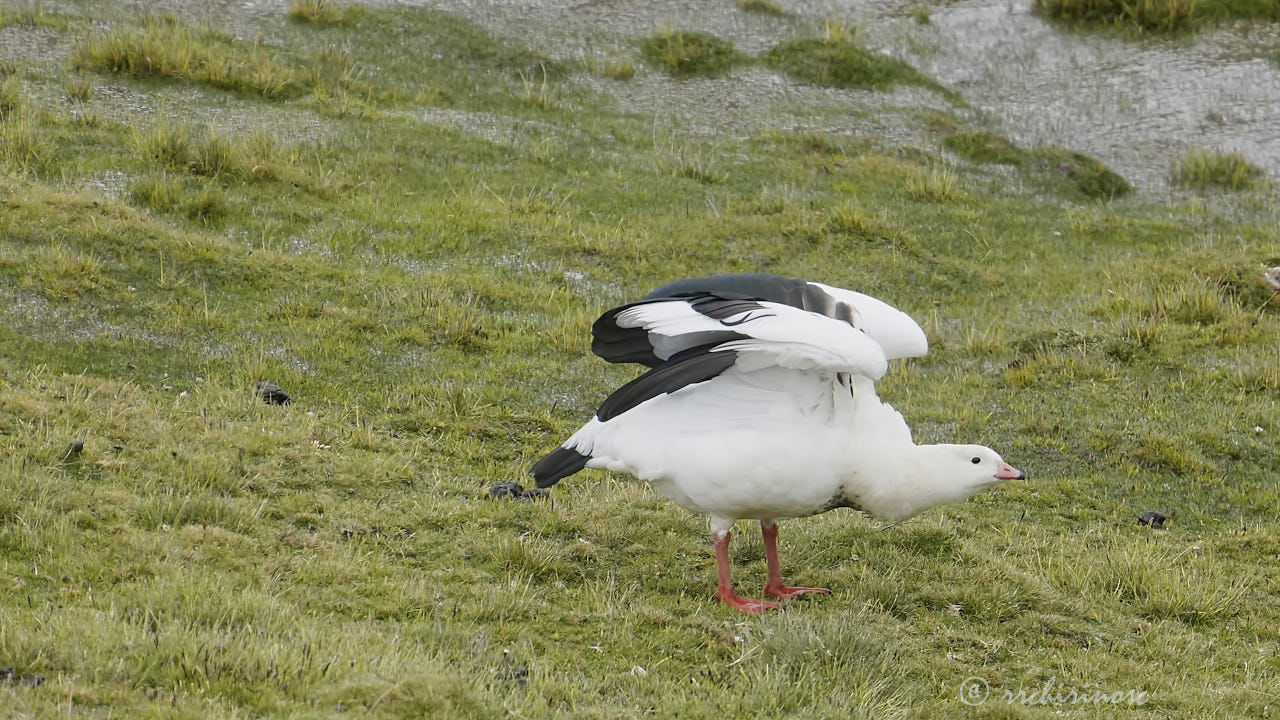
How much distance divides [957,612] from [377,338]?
205 inches

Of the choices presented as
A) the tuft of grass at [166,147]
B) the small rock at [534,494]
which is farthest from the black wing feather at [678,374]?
the tuft of grass at [166,147]

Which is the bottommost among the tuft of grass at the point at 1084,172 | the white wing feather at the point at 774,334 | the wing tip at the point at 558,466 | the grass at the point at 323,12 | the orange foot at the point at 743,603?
the tuft of grass at the point at 1084,172

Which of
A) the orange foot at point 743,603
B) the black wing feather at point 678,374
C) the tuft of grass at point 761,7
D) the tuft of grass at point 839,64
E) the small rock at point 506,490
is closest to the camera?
the black wing feather at point 678,374

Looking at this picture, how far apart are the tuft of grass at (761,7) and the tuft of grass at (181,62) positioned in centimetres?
778

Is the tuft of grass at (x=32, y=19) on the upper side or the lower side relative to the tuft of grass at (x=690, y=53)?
upper

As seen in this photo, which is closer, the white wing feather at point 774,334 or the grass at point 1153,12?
the white wing feather at point 774,334

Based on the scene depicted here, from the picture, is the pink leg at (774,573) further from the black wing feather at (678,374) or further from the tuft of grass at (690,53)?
the tuft of grass at (690,53)

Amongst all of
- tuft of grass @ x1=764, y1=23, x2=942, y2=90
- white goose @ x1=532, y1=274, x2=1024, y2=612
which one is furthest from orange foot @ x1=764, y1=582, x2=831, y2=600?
tuft of grass @ x1=764, y1=23, x2=942, y2=90

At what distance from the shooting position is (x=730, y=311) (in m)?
5.43

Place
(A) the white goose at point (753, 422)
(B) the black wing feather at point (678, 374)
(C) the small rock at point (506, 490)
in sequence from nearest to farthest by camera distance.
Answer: (B) the black wing feather at point (678, 374)
(A) the white goose at point (753, 422)
(C) the small rock at point (506, 490)

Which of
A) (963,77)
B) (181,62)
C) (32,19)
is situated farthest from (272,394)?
(963,77)

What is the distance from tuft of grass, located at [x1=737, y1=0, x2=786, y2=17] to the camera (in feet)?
65.5

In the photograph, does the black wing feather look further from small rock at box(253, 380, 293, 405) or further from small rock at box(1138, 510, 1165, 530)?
small rock at box(1138, 510, 1165, 530)

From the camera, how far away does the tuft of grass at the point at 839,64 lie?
60.4 ft
